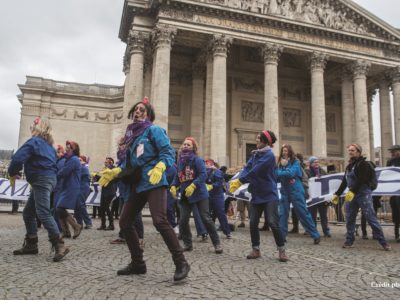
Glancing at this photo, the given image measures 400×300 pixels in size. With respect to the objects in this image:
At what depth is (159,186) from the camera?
4020 millimetres

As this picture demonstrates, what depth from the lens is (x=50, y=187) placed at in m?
5.36

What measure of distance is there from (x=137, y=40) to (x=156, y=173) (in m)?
20.7

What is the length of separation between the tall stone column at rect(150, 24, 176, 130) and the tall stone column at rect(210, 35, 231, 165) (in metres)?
2.72

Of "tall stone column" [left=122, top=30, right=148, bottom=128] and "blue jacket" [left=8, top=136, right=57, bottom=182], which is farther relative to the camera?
"tall stone column" [left=122, top=30, right=148, bottom=128]

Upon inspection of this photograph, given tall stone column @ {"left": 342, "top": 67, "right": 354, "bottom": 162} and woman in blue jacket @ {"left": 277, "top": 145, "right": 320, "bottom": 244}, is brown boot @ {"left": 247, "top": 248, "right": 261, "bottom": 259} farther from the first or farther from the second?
tall stone column @ {"left": 342, "top": 67, "right": 354, "bottom": 162}

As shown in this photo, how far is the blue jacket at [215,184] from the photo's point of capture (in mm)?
8398

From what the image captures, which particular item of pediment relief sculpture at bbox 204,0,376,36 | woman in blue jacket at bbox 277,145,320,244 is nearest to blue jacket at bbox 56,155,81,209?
woman in blue jacket at bbox 277,145,320,244

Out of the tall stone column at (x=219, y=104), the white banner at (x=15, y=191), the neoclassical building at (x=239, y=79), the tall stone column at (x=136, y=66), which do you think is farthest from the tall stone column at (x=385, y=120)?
the white banner at (x=15, y=191)

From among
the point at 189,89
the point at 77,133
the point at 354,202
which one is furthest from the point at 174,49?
the point at 354,202

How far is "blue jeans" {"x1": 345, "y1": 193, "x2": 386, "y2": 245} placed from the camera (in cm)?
674

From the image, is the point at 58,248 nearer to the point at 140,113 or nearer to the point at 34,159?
the point at 34,159

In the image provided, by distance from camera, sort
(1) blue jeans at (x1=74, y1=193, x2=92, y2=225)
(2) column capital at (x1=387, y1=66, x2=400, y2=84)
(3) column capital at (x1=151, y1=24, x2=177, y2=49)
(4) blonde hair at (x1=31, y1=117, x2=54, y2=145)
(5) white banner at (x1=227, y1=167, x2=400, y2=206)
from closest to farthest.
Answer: (4) blonde hair at (x1=31, y1=117, x2=54, y2=145)
(5) white banner at (x1=227, y1=167, x2=400, y2=206)
(1) blue jeans at (x1=74, y1=193, x2=92, y2=225)
(3) column capital at (x1=151, y1=24, x2=177, y2=49)
(2) column capital at (x1=387, y1=66, x2=400, y2=84)

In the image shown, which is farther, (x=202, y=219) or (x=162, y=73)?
(x=162, y=73)

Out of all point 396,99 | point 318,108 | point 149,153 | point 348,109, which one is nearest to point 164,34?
point 318,108
